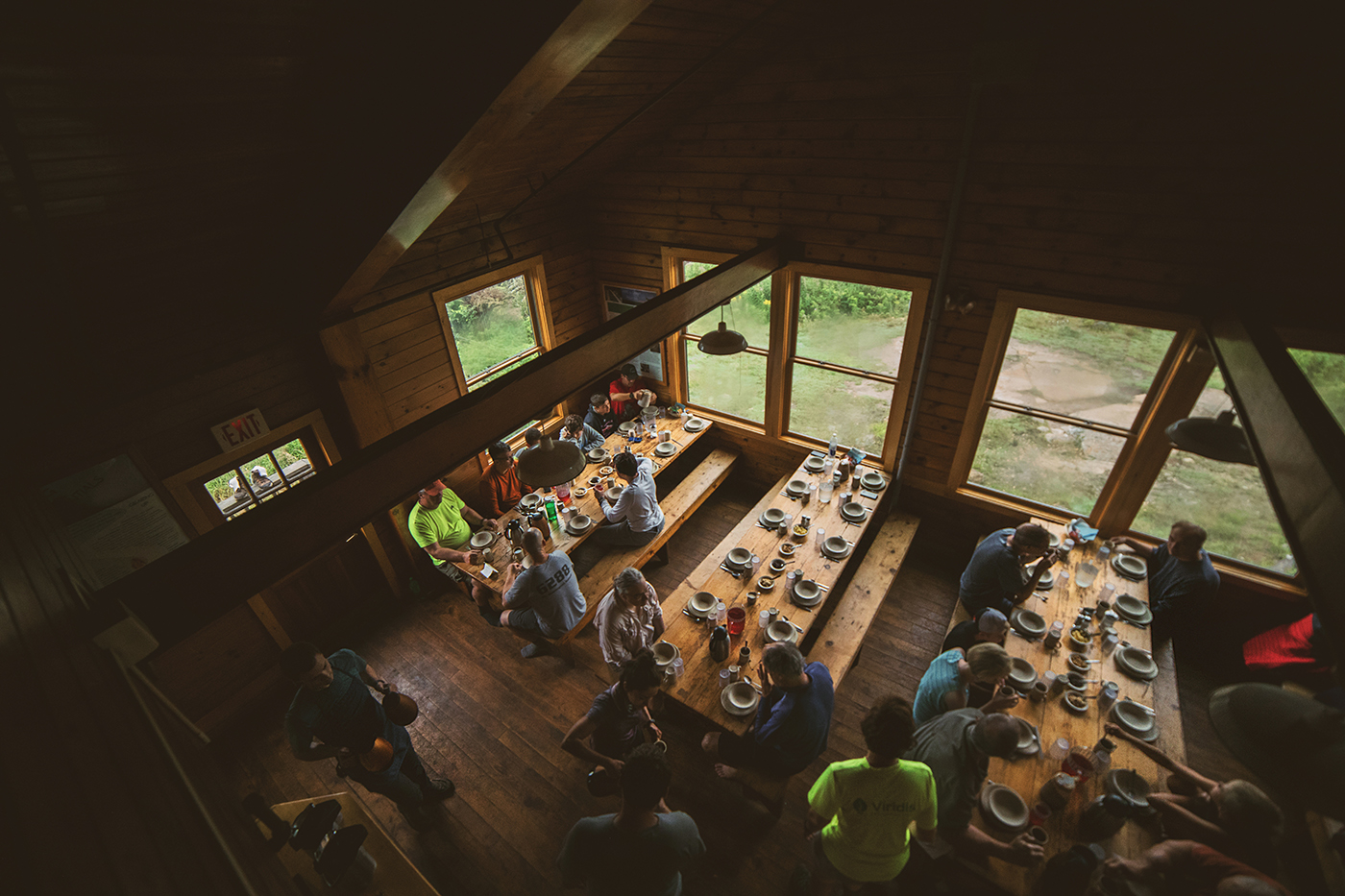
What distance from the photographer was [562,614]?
4.55 meters

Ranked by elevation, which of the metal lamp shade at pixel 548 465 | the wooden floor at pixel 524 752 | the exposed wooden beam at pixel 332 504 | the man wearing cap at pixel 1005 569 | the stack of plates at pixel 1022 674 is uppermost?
the exposed wooden beam at pixel 332 504

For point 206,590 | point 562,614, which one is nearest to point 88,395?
point 206,590

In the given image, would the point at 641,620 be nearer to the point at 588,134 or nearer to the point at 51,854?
the point at 51,854

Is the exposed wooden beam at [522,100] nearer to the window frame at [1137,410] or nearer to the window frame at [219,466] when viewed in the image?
the window frame at [219,466]

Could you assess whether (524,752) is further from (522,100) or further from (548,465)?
(522,100)

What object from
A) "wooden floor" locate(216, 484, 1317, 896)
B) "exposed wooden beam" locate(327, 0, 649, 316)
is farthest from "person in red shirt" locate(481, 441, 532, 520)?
"exposed wooden beam" locate(327, 0, 649, 316)

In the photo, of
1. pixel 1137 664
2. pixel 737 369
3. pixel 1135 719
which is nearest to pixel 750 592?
pixel 1135 719

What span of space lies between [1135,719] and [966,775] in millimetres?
1603

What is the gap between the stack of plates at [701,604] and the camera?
4336 millimetres

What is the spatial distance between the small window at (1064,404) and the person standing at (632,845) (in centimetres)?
454

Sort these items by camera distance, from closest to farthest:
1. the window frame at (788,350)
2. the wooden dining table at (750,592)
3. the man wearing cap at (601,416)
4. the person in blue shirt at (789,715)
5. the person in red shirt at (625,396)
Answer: the person in blue shirt at (789,715) < the wooden dining table at (750,592) < the window frame at (788,350) < the man wearing cap at (601,416) < the person in red shirt at (625,396)

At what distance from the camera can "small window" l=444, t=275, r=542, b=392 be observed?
631 cm

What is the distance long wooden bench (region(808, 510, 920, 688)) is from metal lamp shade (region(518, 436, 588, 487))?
2.55m

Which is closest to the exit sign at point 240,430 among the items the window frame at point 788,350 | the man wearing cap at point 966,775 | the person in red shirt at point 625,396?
the person in red shirt at point 625,396
